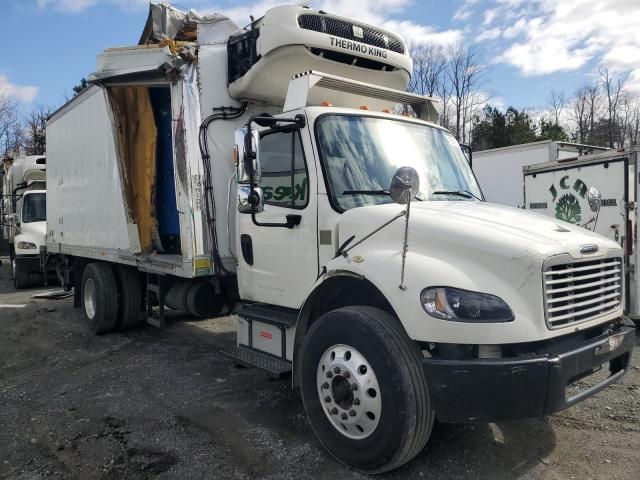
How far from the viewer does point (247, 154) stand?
3.98m

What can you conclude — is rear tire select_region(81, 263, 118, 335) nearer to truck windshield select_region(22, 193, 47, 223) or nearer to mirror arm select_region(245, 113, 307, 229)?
mirror arm select_region(245, 113, 307, 229)

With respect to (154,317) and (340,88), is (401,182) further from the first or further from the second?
(154,317)

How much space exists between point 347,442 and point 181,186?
10.2 ft

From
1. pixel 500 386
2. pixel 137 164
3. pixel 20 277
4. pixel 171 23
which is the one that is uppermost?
pixel 171 23

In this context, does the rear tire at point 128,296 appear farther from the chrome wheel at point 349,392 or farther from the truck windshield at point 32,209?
the truck windshield at point 32,209

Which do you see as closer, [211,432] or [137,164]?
[211,432]

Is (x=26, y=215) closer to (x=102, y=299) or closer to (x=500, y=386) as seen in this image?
(x=102, y=299)

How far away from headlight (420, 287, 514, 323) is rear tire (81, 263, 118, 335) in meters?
5.71

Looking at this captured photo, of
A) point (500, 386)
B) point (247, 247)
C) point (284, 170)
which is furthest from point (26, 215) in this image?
point (500, 386)

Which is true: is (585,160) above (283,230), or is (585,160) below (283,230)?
above

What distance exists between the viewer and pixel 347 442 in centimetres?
345

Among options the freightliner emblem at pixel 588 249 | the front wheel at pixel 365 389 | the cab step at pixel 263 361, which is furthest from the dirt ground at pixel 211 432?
the freightliner emblem at pixel 588 249

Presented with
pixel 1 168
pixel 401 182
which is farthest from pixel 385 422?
pixel 1 168

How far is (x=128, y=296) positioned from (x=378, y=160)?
485cm
